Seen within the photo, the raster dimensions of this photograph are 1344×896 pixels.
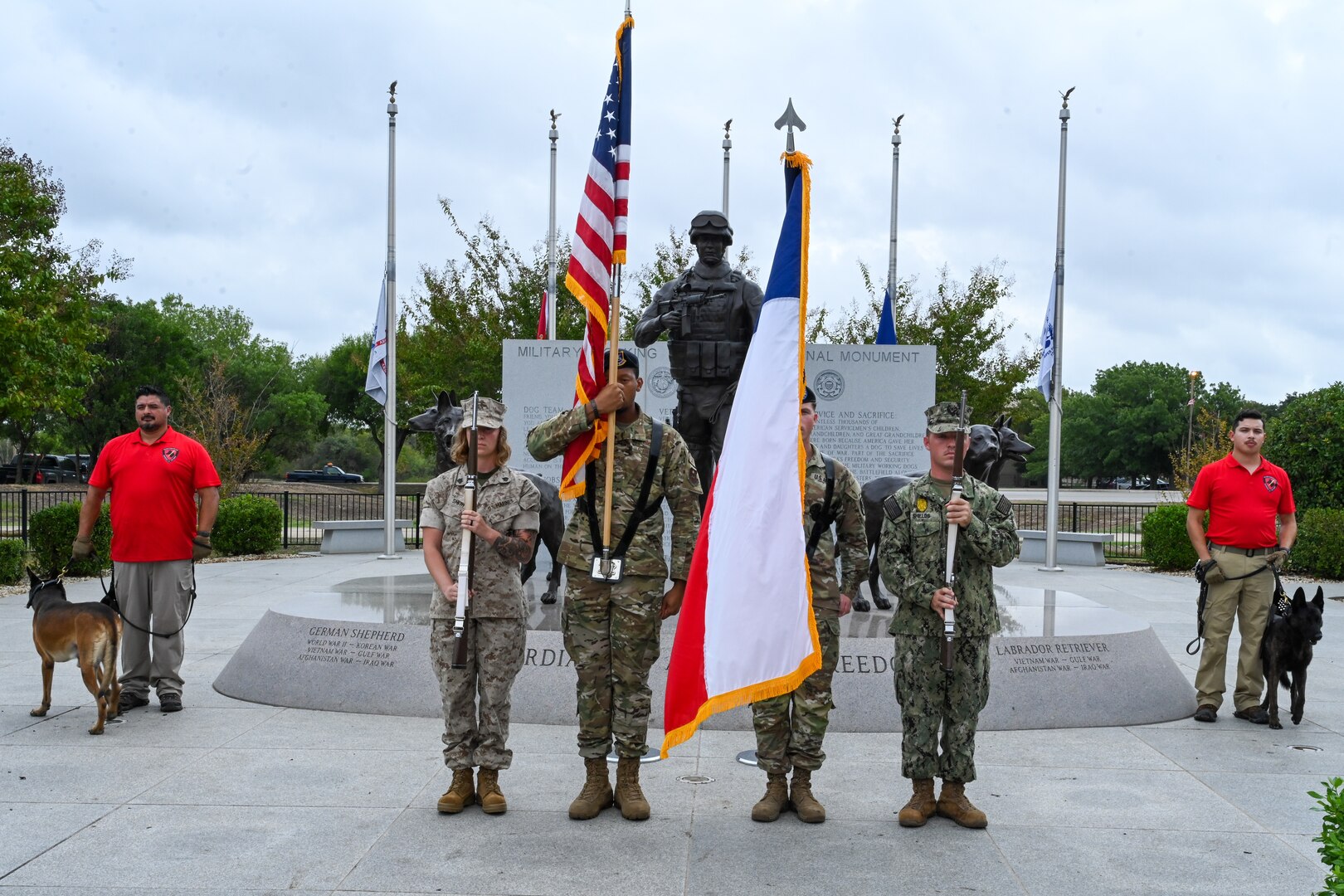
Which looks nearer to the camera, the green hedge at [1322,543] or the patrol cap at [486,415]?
the patrol cap at [486,415]

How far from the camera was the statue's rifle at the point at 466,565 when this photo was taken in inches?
190

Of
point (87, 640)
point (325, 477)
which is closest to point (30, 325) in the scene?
point (87, 640)

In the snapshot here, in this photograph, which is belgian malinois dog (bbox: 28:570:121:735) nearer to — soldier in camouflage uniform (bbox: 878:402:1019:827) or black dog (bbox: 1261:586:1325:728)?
soldier in camouflage uniform (bbox: 878:402:1019:827)

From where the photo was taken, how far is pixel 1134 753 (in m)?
6.18

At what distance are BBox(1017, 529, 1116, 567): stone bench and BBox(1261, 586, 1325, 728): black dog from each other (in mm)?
12265

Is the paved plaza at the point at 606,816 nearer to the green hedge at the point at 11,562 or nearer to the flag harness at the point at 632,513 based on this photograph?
the flag harness at the point at 632,513

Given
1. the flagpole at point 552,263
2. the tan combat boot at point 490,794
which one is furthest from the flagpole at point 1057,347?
the tan combat boot at point 490,794

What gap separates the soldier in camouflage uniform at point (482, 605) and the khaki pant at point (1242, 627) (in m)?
4.60

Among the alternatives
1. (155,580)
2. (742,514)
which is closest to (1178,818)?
(742,514)

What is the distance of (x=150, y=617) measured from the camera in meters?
6.98

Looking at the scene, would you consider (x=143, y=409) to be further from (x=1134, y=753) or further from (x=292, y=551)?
(x=292, y=551)

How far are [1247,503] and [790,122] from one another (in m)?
4.12

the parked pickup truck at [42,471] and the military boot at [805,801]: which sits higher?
the military boot at [805,801]

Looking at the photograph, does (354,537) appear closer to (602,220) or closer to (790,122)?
(790,122)
